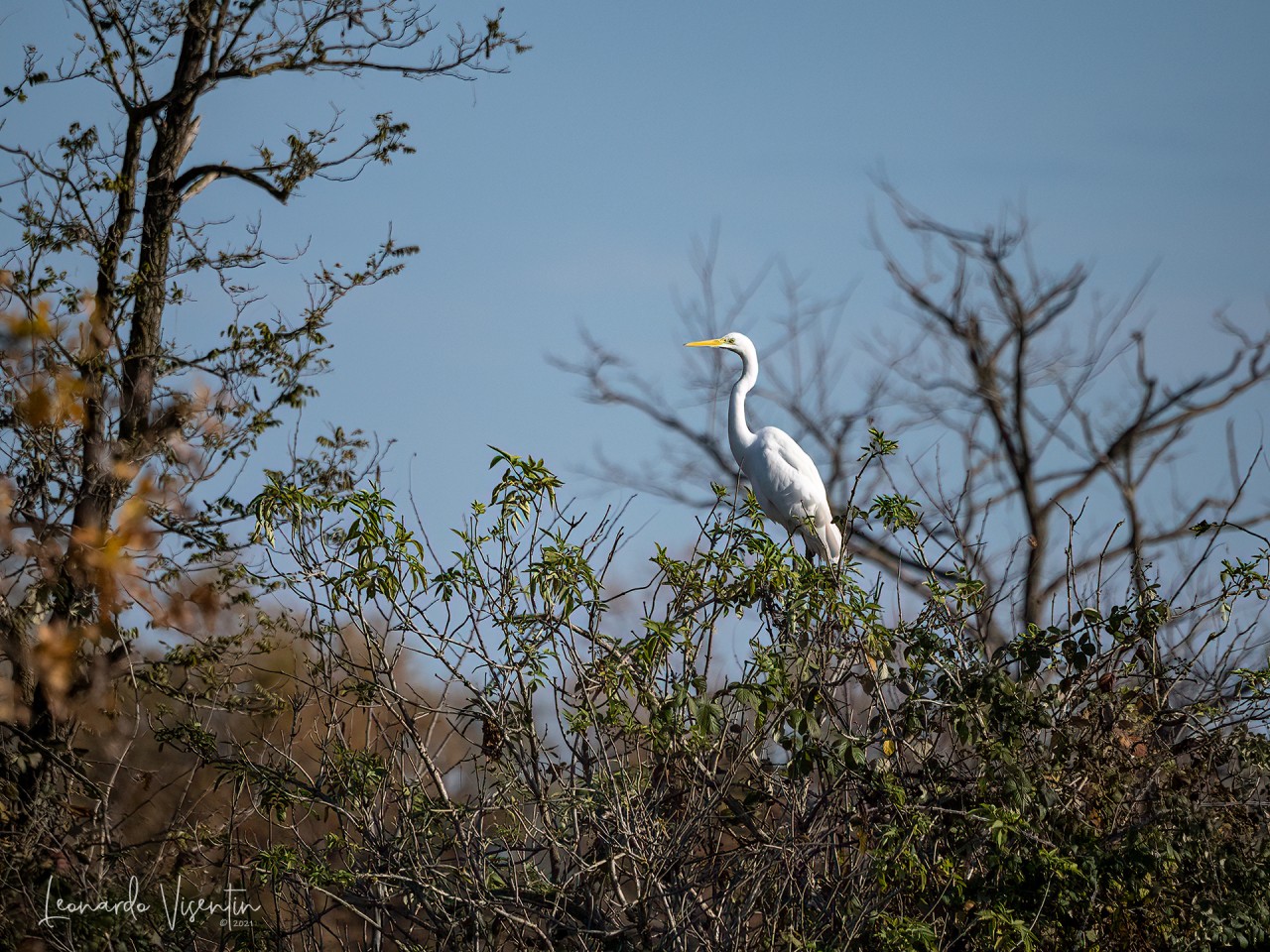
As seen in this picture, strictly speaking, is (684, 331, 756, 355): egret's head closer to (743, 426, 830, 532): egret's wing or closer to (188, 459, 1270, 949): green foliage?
(743, 426, 830, 532): egret's wing

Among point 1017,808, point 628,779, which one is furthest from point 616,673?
point 1017,808

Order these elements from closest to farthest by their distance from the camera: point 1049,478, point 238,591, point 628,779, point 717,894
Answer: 1. point 628,779
2. point 717,894
3. point 238,591
4. point 1049,478

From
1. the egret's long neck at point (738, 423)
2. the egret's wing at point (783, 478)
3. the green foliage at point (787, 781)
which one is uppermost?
the egret's long neck at point (738, 423)

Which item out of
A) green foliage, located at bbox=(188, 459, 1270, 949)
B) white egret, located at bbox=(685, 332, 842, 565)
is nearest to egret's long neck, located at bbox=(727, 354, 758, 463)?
white egret, located at bbox=(685, 332, 842, 565)

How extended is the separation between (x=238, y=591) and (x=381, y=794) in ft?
10.3

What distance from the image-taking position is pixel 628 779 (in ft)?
12.2

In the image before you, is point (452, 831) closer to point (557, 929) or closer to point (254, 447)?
point (557, 929)

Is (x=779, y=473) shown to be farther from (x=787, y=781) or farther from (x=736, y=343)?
(x=787, y=781)

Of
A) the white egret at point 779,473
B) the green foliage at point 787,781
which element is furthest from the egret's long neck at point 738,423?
the green foliage at point 787,781

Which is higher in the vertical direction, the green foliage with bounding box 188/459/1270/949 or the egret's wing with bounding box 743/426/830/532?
the egret's wing with bounding box 743/426/830/532

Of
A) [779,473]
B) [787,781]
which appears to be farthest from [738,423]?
[787,781]

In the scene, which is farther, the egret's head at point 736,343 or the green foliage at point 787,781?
the egret's head at point 736,343

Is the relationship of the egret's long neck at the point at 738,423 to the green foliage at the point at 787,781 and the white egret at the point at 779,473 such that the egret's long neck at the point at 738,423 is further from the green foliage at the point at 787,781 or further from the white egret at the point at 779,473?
the green foliage at the point at 787,781

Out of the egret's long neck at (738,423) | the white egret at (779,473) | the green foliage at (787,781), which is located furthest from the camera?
the egret's long neck at (738,423)
